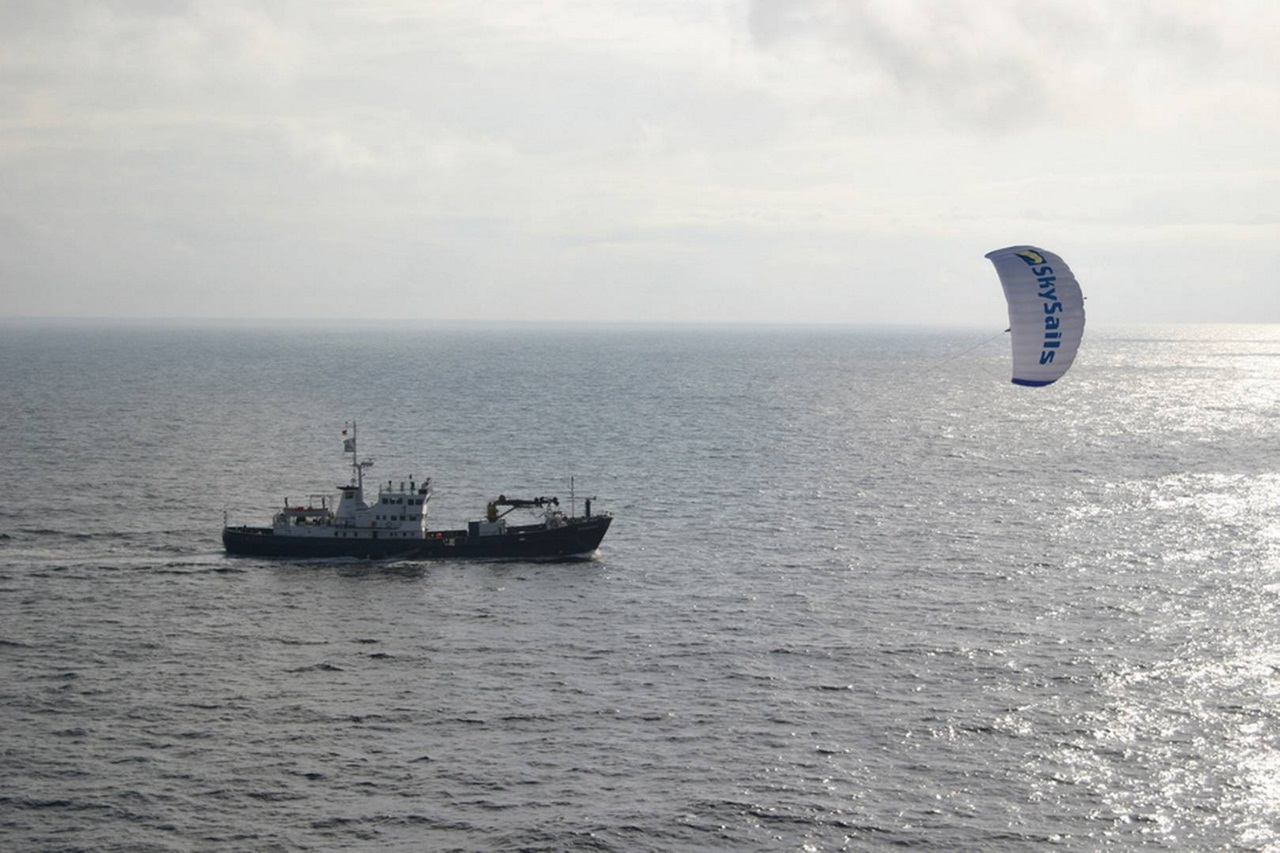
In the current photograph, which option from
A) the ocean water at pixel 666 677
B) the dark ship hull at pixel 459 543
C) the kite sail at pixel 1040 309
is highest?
the kite sail at pixel 1040 309

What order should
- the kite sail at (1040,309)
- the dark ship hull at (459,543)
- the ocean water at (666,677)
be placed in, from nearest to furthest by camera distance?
the ocean water at (666,677) < the kite sail at (1040,309) < the dark ship hull at (459,543)

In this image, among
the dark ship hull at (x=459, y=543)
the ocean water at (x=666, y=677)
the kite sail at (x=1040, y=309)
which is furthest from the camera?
the dark ship hull at (x=459, y=543)

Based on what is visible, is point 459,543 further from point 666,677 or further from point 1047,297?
point 1047,297

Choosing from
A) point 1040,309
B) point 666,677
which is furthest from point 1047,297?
point 666,677

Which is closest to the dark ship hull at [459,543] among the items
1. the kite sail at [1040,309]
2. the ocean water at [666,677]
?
the ocean water at [666,677]

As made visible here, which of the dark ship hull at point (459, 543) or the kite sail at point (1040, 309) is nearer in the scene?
the kite sail at point (1040, 309)

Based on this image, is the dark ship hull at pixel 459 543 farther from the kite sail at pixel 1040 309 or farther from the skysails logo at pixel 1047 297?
the skysails logo at pixel 1047 297

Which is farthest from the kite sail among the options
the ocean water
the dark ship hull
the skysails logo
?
the dark ship hull

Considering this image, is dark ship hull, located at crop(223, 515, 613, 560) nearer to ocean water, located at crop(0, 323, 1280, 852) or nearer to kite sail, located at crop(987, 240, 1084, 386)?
ocean water, located at crop(0, 323, 1280, 852)
